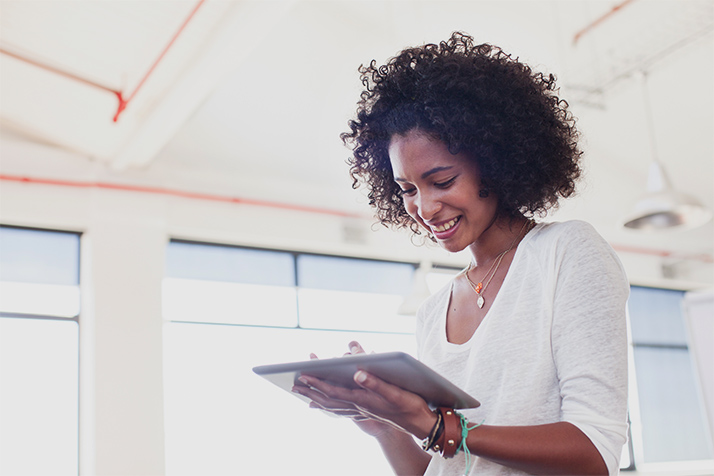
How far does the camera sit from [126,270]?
436 cm

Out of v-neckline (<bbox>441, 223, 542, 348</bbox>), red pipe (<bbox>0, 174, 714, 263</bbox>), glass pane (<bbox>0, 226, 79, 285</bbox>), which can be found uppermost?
red pipe (<bbox>0, 174, 714, 263</bbox>)

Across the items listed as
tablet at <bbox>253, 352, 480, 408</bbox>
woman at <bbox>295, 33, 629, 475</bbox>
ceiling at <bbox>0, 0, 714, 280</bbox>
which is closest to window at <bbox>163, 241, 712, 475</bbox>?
ceiling at <bbox>0, 0, 714, 280</bbox>

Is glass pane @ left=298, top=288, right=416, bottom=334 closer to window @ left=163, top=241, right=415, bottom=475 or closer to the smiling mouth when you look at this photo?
window @ left=163, top=241, right=415, bottom=475

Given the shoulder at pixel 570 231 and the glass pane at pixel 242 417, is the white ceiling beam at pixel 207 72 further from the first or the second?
the shoulder at pixel 570 231

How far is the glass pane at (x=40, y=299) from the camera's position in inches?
167

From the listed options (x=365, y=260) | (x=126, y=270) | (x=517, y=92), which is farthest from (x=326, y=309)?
(x=517, y=92)

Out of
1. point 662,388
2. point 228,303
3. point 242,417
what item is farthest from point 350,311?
point 662,388

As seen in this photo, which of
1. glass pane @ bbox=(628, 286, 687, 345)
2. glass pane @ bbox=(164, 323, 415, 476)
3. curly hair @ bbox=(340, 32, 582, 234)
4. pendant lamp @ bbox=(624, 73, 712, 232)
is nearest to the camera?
curly hair @ bbox=(340, 32, 582, 234)

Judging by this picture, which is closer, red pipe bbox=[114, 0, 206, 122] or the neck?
the neck

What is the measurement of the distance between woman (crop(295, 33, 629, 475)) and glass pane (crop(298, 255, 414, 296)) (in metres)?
3.97

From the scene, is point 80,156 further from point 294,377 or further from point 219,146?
point 294,377

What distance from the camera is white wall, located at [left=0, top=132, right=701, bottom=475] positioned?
413 cm

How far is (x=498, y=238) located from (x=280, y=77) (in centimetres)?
381

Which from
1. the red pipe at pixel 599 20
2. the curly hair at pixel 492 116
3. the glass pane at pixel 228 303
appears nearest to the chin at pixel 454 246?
the curly hair at pixel 492 116
